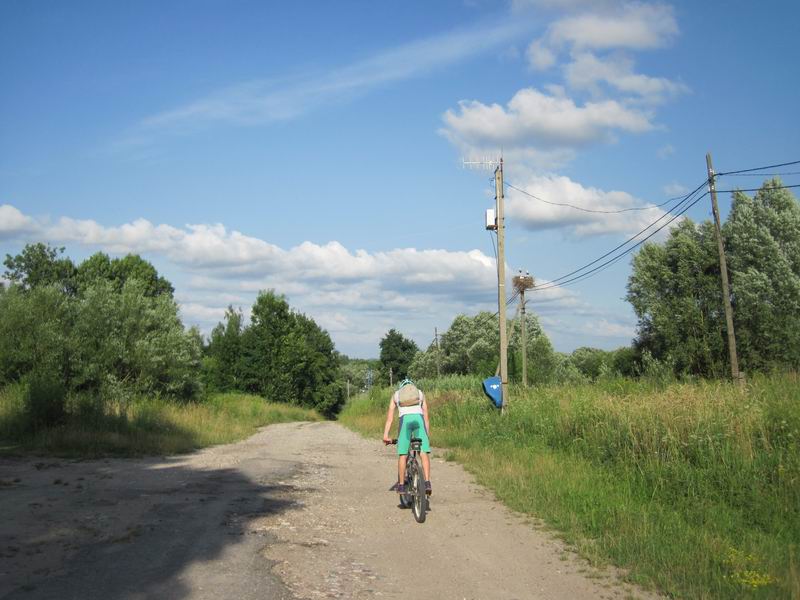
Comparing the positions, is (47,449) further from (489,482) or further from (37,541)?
(489,482)

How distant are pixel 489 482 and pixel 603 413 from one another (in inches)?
121

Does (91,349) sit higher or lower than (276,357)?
lower

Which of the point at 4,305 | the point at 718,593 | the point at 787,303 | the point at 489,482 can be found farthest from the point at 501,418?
the point at 787,303

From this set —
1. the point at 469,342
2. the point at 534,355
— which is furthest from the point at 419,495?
the point at 469,342

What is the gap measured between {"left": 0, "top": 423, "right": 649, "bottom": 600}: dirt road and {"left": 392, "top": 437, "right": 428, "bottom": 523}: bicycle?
0.22 metres

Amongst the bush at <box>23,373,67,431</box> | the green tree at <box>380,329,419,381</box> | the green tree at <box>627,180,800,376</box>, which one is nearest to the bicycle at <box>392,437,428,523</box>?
the bush at <box>23,373,67,431</box>

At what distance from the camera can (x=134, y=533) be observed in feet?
24.1

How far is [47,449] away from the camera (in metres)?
14.8

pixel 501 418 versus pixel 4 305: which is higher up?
pixel 4 305

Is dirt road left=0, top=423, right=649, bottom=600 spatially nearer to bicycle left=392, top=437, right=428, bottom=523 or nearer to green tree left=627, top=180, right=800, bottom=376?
bicycle left=392, top=437, right=428, bottom=523

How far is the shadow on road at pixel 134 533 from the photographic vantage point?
5.51 m

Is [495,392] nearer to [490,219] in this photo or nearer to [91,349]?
[490,219]

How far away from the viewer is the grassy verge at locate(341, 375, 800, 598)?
20.1ft

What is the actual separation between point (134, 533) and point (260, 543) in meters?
1.51
